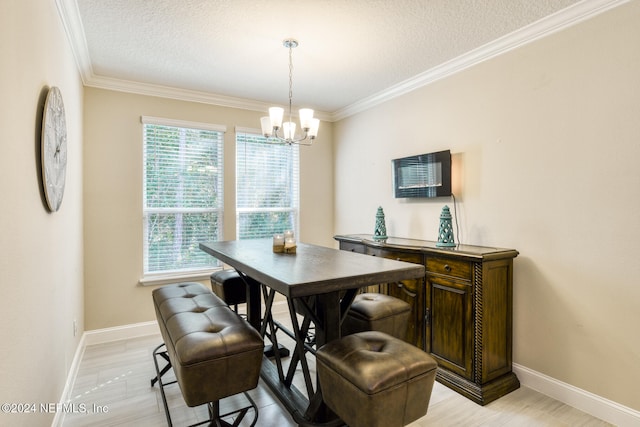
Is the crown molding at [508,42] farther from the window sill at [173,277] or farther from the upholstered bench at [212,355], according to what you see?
the window sill at [173,277]

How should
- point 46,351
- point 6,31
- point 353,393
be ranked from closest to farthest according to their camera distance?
point 6,31 < point 353,393 < point 46,351

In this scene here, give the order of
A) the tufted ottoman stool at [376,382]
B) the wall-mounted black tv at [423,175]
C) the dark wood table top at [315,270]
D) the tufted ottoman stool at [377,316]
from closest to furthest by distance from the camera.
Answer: the tufted ottoman stool at [376,382] < the dark wood table top at [315,270] < the tufted ottoman stool at [377,316] < the wall-mounted black tv at [423,175]

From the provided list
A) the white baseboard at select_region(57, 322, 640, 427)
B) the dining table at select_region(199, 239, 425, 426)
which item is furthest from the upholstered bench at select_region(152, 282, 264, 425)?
the white baseboard at select_region(57, 322, 640, 427)

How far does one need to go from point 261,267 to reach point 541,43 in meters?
2.53

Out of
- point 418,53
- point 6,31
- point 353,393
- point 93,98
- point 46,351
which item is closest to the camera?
point 6,31

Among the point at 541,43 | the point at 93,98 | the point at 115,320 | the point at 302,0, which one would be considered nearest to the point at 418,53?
the point at 541,43

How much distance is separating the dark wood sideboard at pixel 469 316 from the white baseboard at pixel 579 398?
10 cm

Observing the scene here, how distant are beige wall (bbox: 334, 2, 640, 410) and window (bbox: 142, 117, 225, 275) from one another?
2544 mm

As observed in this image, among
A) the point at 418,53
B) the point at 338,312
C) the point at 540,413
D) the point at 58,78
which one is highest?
the point at 418,53

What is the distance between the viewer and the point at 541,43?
2471 millimetres

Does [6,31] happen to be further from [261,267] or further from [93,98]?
[93,98]

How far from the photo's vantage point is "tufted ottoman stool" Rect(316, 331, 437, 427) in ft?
4.62

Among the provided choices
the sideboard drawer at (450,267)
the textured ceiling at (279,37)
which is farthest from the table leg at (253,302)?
the textured ceiling at (279,37)

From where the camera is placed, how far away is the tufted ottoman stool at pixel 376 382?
55.4 inches
